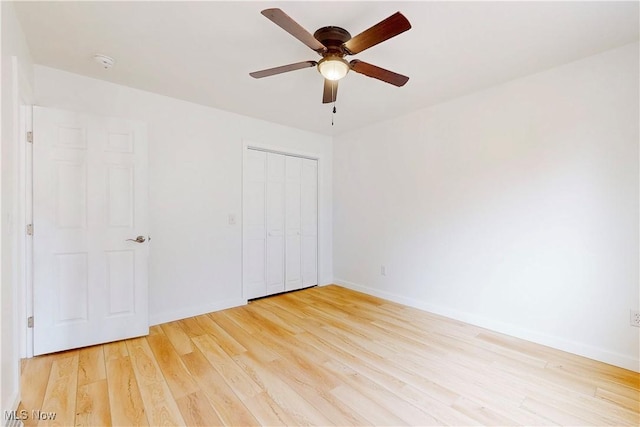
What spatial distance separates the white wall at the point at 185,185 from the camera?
2666mm

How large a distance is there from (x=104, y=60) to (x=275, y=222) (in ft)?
8.01

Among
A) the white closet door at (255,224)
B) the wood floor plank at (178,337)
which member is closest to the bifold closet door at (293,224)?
the white closet door at (255,224)

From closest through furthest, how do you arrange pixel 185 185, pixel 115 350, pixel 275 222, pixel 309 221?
1. pixel 115 350
2. pixel 185 185
3. pixel 275 222
4. pixel 309 221

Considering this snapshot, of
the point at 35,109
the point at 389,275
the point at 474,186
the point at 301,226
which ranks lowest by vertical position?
the point at 389,275

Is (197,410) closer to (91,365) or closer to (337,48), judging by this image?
(91,365)

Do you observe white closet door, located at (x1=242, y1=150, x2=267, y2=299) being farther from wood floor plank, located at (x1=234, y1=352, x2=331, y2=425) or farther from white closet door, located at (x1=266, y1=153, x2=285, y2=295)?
wood floor plank, located at (x1=234, y1=352, x2=331, y2=425)

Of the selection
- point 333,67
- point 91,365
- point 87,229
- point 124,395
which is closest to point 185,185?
point 87,229

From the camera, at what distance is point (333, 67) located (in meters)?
1.89

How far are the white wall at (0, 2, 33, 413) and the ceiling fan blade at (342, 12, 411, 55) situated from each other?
1970 mm

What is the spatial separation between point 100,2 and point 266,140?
220 centimetres

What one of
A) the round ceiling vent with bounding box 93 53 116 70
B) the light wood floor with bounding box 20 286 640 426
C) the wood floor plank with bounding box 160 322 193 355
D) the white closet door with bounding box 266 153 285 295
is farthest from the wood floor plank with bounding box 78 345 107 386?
the round ceiling vent with bounding box 93 53 116 70

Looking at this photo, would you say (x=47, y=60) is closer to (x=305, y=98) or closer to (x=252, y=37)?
(x=252, y=37)

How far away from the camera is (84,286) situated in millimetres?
2439

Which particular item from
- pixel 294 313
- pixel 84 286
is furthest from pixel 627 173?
pixel 84 286
